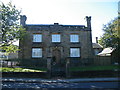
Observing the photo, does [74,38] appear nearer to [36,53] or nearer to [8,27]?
[36,53]

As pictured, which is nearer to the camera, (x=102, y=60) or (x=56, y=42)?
(x=102, y=60)

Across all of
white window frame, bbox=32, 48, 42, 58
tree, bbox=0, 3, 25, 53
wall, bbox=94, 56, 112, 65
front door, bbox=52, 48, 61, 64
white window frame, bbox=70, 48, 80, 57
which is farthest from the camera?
white window frame, bbox=70, 48, 80, 57

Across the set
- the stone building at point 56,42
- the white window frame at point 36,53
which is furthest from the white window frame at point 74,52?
the white window frame at point 36,53

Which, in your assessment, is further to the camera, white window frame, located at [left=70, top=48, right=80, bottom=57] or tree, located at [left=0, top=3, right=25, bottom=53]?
white window frame, located at [left=70, top=48, right=80, bottom=57]

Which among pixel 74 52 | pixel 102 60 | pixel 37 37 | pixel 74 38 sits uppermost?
pixel 37 37

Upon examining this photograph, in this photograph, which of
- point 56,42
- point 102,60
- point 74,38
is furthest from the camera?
point 74,38

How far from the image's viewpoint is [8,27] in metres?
16.2

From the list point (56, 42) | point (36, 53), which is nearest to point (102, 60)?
point (56, 42)

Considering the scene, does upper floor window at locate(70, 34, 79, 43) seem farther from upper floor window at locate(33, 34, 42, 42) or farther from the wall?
A: upper floor window at locate(33, 34, 42, 42)

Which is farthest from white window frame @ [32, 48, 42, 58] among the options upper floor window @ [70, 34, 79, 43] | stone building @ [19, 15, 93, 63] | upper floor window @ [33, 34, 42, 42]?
upper floor window @ [70, 34, 79, 43]

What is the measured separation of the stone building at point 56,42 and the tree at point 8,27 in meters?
4.52

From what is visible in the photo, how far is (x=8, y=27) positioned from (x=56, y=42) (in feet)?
29.1

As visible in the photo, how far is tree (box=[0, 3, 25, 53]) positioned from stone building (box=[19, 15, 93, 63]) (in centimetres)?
452

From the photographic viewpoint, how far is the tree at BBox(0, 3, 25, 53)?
1568cm
